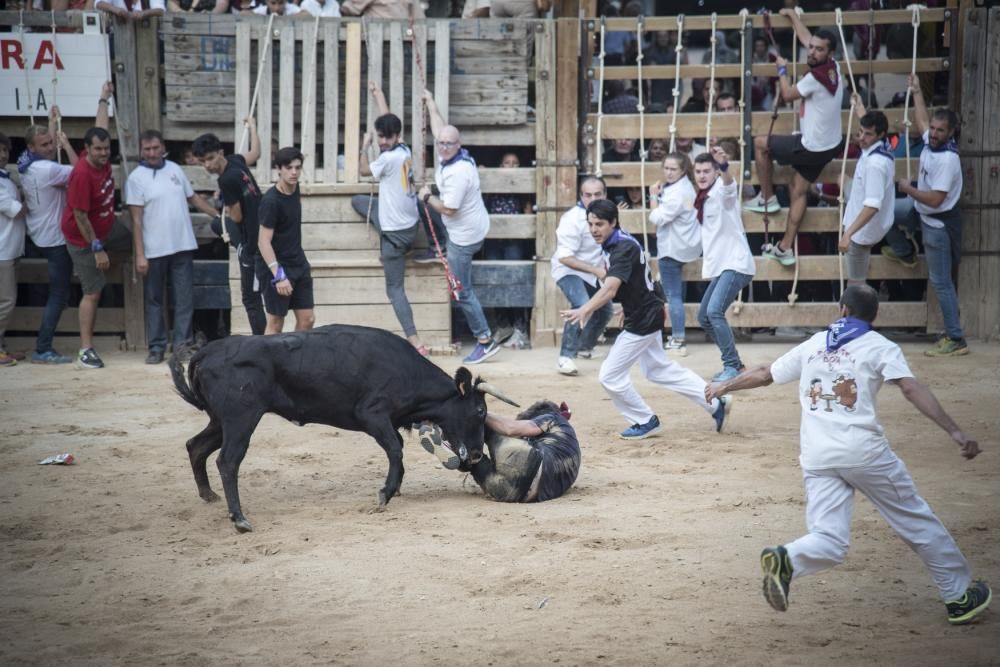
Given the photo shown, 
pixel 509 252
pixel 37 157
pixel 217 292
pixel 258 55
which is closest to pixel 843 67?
pixel 509 252

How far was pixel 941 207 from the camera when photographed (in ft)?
40.0

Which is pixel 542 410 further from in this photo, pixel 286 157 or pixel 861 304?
pixel 286 157

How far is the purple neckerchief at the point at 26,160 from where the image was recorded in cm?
1255

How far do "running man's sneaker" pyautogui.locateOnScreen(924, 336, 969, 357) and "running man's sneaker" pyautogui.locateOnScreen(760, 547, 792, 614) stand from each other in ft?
24.8

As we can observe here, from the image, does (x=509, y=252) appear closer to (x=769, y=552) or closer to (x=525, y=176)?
(x=525, y=176)

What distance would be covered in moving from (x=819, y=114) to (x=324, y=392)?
23.3 ft

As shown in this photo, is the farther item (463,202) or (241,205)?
(463,202)

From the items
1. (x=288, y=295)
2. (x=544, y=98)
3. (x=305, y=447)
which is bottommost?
(x=305, y=447)

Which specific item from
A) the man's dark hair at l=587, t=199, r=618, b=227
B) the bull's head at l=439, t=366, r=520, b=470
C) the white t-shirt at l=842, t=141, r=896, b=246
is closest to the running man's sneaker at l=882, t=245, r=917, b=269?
the white t-shirt at l=842, t=141, r=896, b=246

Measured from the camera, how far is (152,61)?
1318 cm

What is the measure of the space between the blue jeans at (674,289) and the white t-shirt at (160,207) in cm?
484

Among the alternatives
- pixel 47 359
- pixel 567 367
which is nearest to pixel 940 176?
pixel 567 367

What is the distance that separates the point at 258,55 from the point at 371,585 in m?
8.51

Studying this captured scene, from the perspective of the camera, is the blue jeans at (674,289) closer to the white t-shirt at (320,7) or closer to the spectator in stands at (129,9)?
the white t-shirt at (320,7)
